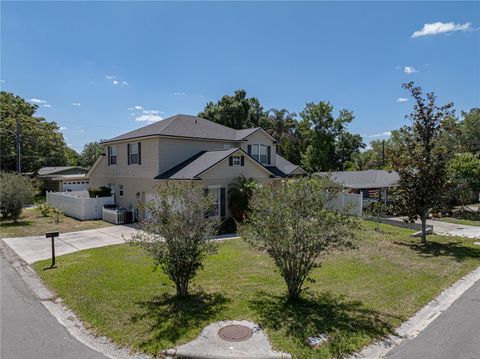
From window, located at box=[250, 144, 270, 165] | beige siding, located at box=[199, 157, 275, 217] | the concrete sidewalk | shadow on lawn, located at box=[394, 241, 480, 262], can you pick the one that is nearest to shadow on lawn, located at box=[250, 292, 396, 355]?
shadow on lawn, located at box=[394, 241, 480, 262]

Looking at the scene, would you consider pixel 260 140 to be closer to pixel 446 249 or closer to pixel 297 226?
pixel 446 249

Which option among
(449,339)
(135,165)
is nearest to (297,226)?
(449,339)

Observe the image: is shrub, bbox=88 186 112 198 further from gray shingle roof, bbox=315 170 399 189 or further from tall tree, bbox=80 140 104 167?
tall tree, bbox=80 140 104 167

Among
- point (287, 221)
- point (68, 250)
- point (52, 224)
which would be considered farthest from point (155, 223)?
point (52, 224)

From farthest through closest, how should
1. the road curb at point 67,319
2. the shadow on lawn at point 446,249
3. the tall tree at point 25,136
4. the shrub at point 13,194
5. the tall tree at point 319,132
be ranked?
the tall tree at point 319,132 < the tall tree at point 25,136 < the shrub at point 13,194 < the shadow on lawn at point 446,249 < the road curb at point 67,319

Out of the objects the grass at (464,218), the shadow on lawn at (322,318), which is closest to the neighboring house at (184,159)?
the shadow on lawn at (322,318)

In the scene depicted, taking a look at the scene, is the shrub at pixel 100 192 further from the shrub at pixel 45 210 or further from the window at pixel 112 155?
the shrub at pixel 45 210
